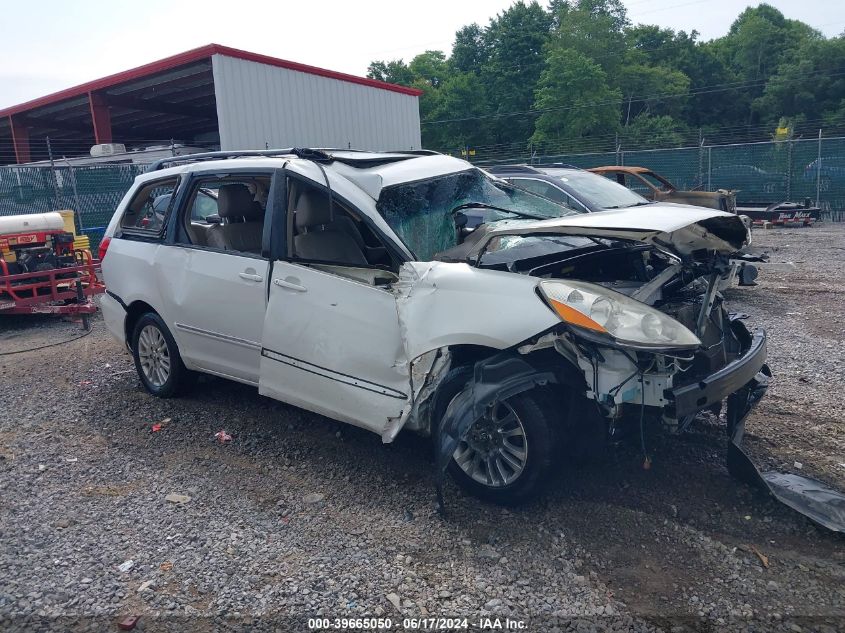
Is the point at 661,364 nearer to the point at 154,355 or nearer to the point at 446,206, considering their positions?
the point at 446,206

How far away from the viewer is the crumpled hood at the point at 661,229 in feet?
11.4

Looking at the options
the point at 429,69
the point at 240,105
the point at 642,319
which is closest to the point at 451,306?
the point at 642,319

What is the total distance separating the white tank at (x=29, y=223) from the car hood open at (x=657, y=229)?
7590 millimetres

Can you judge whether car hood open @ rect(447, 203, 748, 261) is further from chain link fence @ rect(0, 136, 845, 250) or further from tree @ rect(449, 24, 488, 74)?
tree @ rect(449, 24, 488, 74)

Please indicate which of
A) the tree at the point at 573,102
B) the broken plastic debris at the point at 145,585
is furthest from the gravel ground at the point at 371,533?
the tree at the point at 573,102

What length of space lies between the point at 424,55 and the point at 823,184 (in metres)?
57.3

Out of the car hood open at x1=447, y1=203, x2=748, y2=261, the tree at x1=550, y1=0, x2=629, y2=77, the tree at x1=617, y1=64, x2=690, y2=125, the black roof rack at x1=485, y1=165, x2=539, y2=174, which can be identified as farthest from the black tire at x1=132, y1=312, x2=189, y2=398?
the tree at x1=550, y1=0, x2=629, y2=77

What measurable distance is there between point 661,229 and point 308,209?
2295mm

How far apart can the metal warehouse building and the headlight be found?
1323 centimetres

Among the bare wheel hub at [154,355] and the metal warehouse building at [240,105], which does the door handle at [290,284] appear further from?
the metal warehouse building at [240,105]

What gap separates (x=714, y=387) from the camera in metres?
3.34

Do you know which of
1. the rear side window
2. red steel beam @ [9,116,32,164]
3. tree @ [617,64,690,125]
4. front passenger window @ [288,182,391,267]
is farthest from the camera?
tree @ [617,64,690,125]

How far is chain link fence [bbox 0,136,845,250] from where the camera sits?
15484mm

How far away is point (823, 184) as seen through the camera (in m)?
19.2
